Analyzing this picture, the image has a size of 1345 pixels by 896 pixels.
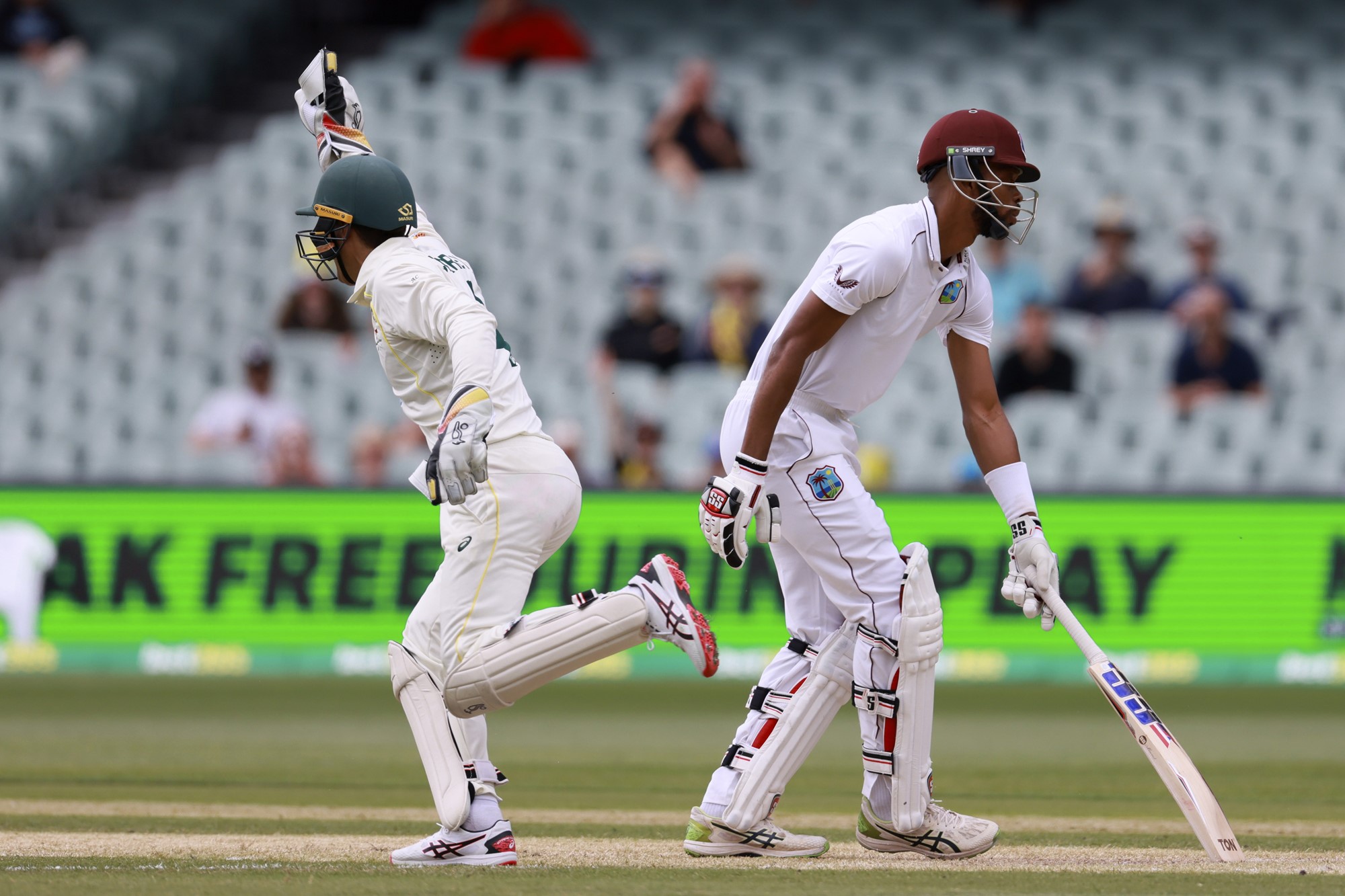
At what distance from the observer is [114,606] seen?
35.3ft

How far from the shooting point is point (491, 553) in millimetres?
4703

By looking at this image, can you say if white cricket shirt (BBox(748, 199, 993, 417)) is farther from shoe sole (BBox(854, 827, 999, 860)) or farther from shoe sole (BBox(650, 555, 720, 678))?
shoe sole (BBox(854, 827, 999, 860))

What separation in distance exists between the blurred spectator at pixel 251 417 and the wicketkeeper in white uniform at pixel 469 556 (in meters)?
7.13

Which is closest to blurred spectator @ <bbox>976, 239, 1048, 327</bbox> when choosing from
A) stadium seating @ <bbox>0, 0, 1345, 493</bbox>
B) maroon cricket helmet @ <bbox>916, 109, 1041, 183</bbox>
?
stadium seating @ <bbox>0, 0, 1345, 493</bbox>

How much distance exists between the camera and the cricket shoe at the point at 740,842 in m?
4.88

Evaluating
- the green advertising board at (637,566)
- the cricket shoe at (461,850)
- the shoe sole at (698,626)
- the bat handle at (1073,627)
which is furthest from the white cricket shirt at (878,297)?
Result: the green advertising board at (637,566)

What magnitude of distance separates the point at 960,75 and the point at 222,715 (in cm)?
906

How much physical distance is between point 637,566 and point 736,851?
5.99 metres

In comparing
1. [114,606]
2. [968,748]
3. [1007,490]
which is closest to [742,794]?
[1007,490]

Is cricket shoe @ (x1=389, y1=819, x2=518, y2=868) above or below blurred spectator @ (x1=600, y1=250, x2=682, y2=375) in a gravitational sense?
below

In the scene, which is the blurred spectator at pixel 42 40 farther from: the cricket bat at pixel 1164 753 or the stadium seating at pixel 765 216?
the cricket bat at pixel 1164 753

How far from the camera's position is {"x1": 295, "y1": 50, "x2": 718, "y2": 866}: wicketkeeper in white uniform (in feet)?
15.1

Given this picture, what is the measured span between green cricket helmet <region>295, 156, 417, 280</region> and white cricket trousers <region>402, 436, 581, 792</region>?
0.68 m

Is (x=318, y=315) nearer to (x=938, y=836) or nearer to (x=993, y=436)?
(x=993, y=436)
